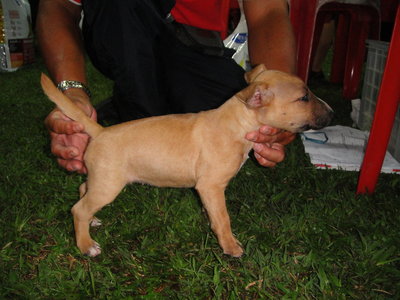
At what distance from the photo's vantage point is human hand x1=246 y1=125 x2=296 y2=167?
2.19m

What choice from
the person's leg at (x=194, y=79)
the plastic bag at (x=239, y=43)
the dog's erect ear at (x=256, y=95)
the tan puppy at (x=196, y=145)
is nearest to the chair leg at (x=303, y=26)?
the plastic bag at (x=239, y=43)

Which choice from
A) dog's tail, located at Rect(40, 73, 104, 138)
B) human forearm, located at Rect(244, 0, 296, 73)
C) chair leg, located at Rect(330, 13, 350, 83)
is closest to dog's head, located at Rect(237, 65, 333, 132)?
human forearm, located at Rect(244, 0, 296, 73)

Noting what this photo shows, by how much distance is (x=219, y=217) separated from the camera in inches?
82.1

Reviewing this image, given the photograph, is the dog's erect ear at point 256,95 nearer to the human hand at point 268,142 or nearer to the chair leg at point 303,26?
the human hand at point 268,142

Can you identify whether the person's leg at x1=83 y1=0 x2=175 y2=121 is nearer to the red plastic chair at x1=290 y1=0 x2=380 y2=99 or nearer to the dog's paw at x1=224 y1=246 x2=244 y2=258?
the dog's paw at x1=224 y1=246 x2=244 y2=258

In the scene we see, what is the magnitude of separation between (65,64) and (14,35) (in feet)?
20.1

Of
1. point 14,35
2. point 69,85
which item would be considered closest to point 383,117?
point 69,85

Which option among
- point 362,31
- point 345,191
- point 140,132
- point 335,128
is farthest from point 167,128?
point 362,31

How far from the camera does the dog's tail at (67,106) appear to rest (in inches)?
79.4

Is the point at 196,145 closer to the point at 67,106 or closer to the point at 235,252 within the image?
the point at 235,252

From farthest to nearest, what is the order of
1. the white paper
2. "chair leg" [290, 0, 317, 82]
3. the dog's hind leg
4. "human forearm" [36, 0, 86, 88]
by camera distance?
"chair leg" [290, 0, 317, 82] < the white paper < "human forearm" [36, 0, 86, 88] < the dog's hind leg

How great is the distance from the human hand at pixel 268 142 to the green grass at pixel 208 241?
1.20 feet

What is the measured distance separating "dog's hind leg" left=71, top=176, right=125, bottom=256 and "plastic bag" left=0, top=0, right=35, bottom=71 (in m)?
6.91

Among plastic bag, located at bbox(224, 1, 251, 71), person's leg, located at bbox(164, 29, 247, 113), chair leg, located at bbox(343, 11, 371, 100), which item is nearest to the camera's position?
person's leg, located at bbox(164, 29, 247, 113)
